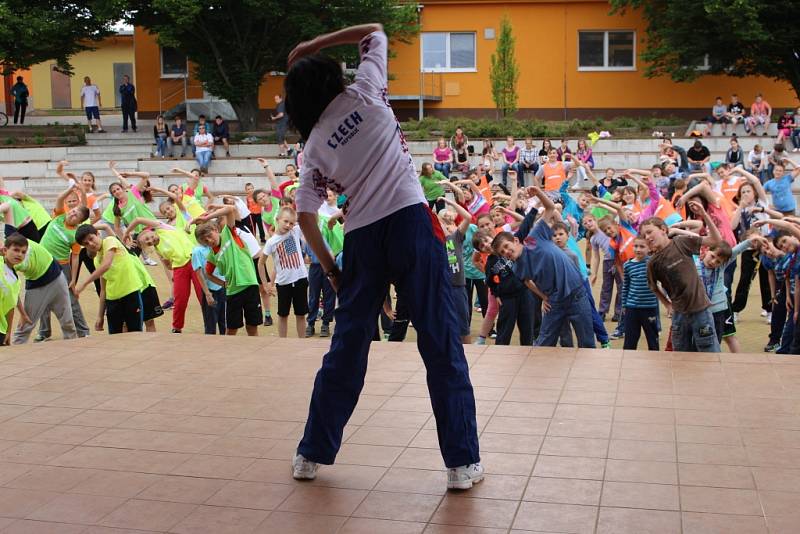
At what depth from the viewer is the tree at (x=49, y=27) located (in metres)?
29.9

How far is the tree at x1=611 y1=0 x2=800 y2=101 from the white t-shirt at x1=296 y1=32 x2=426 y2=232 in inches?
1115

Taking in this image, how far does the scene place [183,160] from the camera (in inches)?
1099

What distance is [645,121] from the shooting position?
105 feet

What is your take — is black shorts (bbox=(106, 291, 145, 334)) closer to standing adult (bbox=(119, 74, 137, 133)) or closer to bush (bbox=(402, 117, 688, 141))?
bush (bbox=(402, 117, 688, 141))

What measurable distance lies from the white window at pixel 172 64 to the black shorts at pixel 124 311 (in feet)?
94.3

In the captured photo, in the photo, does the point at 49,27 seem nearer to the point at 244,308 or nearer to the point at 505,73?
the point at 505,73

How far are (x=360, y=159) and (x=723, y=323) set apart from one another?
5.49 metres

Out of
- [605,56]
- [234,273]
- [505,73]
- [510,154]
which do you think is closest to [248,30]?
[505,73]

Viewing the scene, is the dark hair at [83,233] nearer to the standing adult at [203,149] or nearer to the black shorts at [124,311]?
the black shorts at [124,311]

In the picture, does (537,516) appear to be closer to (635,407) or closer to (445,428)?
(445,428)

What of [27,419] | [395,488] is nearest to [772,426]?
[395,488]

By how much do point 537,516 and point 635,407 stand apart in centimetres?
192

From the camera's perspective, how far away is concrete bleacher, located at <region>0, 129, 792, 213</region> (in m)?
26.0

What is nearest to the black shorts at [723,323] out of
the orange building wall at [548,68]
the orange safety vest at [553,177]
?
the orange safety vest at [553,177]
